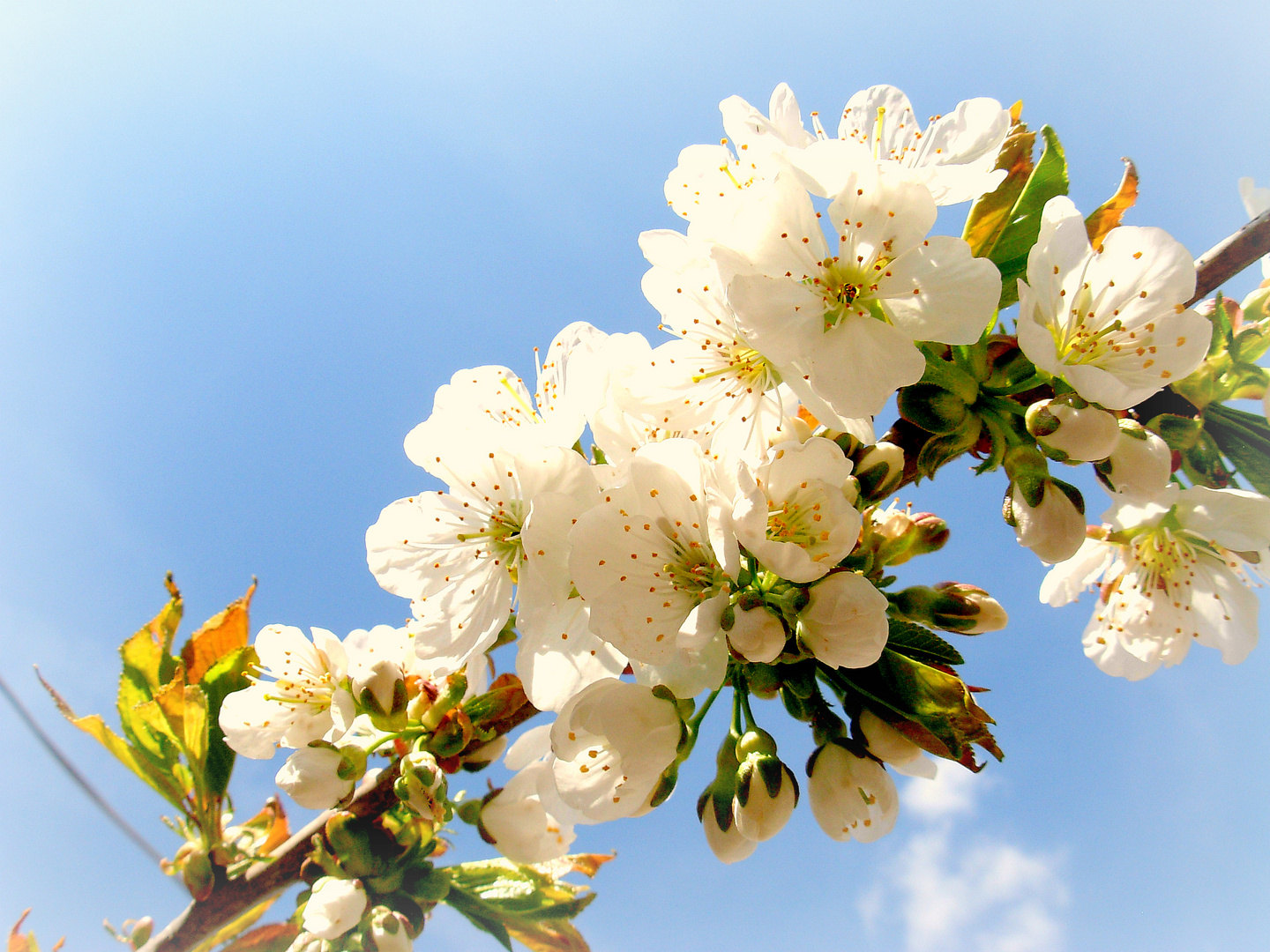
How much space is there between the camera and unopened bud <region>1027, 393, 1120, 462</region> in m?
1.08

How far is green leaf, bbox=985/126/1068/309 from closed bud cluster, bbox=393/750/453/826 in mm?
1491

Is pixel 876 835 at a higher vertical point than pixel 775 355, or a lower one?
lower

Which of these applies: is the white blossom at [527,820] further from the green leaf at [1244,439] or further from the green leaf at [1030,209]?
the green leaf at [1244,439]

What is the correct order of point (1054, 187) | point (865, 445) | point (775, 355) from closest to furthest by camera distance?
point (775, 355) < point (865, 445) < point (1054, 187)

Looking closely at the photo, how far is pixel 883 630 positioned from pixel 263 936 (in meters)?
1.91

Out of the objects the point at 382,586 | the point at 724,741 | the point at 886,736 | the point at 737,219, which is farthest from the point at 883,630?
the point at 382,586

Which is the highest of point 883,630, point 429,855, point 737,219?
point 737,219

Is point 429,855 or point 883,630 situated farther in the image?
point 429,855

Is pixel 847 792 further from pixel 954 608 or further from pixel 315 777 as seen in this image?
pixel 315 777

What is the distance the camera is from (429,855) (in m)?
1.80

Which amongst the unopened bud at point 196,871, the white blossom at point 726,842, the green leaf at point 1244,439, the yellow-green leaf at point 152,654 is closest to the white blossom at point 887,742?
the white blossom at point 726,842

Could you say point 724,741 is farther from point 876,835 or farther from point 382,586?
point 382,586

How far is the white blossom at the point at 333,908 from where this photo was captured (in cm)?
154

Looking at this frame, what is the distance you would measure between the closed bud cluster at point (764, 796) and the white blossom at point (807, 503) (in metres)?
0.37
